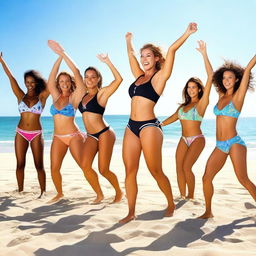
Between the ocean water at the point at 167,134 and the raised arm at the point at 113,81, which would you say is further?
the ocean water at the point at 167,134

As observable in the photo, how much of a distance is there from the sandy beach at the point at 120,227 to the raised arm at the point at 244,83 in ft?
5.58

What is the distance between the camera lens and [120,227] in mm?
4383

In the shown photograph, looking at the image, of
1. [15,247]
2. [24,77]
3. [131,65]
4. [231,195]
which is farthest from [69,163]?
[15,247]

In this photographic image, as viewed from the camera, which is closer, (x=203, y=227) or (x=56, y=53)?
(x=203, y=227)

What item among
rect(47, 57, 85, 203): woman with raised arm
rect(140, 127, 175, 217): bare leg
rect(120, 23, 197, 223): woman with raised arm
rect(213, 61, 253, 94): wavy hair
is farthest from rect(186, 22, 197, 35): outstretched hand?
rect(47, 57, 85, 203): woman with raised arm

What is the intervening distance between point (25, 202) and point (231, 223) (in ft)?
11.4

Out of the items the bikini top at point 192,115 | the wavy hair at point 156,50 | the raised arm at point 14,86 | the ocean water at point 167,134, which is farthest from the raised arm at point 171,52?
the ocean water at point 167,134

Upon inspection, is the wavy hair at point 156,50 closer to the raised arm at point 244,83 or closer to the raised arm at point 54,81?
the raised arm at point 244,83

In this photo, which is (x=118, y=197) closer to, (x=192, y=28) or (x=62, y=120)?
(x=62, y=120)

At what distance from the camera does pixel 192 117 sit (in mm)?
6160

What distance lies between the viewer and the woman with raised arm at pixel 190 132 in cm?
605

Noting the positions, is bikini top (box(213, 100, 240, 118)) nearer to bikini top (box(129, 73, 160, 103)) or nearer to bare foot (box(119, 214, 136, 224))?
bikini top (box(129, 73, 160, 103))

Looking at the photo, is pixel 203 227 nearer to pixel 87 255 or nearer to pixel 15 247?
pixel 87 255

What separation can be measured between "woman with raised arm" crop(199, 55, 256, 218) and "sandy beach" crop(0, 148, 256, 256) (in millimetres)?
528
